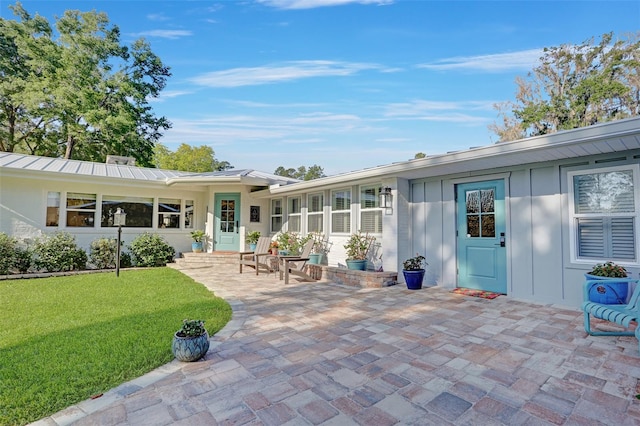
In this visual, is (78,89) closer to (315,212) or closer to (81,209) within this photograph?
→ (81,209)

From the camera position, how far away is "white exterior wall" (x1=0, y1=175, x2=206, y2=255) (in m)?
7.92

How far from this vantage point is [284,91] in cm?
962

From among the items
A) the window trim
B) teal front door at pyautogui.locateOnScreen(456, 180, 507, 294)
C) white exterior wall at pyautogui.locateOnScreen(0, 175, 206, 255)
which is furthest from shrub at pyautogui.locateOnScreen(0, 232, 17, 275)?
teal front door at pyautogui.locateOnScreen(456, 180, 507, 294)

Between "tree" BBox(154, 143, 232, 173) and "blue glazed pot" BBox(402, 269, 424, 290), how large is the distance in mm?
25783

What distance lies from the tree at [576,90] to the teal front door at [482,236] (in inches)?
609

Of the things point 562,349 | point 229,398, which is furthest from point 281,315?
point 562,349

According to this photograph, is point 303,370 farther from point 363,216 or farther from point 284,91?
A: point 284,91

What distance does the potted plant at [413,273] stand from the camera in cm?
592

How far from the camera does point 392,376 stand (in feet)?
8.35

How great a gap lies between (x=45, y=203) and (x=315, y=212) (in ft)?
23.9

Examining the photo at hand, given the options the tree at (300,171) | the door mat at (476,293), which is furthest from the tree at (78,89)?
the tree at (300,171)

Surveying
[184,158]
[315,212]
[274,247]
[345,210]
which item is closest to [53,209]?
[274,247]

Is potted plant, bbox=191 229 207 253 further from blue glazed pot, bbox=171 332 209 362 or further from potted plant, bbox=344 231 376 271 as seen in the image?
blue glazed pot, bbox=171 332 209 362

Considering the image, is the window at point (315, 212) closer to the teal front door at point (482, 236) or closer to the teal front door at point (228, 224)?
the teal front door at point (228, 224)
